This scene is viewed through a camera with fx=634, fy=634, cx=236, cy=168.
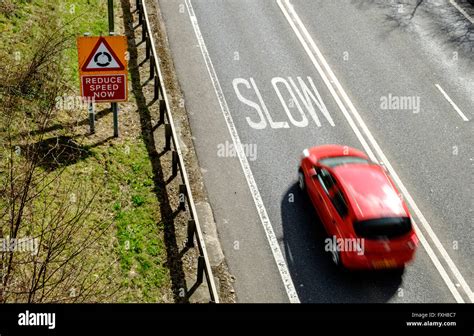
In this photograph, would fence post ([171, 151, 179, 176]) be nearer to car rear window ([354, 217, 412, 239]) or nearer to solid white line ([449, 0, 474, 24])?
car rear window ([354, 217, 412, 239])

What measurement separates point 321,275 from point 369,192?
2019 millimetres

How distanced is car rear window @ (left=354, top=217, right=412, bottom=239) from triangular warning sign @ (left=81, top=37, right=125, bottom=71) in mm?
6318

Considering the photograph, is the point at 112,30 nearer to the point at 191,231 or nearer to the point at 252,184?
the point at 252,184

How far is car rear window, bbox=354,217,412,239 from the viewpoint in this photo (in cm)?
1276

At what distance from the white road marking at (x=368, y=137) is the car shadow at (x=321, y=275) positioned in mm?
1092

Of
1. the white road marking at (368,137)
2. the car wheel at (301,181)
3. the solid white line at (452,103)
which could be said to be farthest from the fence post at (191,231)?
the solid white line at (452,103)

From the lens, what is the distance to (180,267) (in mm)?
13188

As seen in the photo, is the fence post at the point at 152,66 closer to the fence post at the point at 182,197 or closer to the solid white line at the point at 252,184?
the solid white line at the point at 252,184

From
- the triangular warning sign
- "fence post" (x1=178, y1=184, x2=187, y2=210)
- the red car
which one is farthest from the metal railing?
the red car

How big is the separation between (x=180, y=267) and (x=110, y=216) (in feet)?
6.54

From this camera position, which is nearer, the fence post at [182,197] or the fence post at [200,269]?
the fence post at [200,269]

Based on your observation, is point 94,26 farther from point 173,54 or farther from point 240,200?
point 240,200

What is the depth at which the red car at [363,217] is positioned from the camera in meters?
12.8
